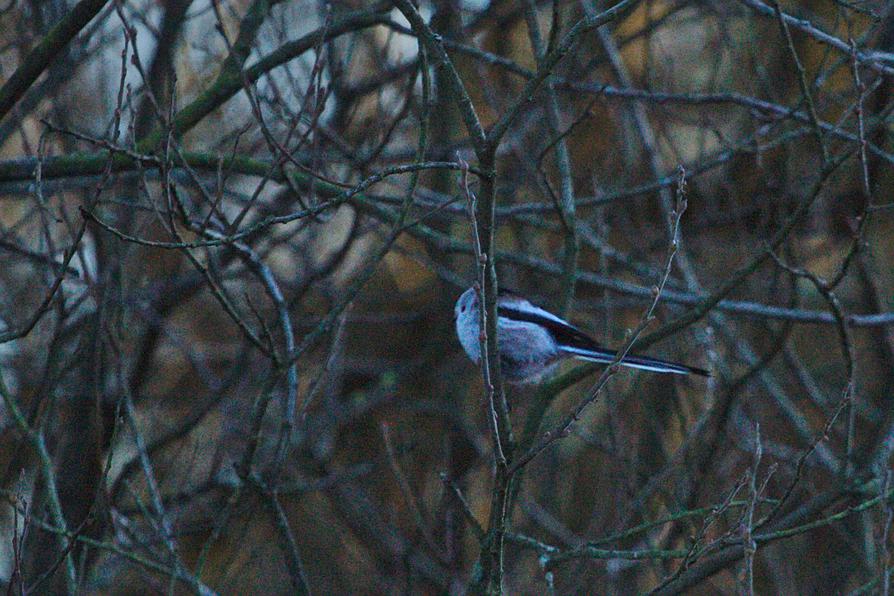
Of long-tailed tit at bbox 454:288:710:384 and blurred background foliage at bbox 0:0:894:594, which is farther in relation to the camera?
long-tailed tit at bbox 454:288:710:384

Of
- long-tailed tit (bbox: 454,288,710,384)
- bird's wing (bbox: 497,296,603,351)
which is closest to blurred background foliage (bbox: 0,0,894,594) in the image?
bird's wing (bbox: 497,296,603,351)

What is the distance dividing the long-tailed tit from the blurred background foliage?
21 cm

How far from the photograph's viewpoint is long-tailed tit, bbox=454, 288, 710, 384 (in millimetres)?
4883

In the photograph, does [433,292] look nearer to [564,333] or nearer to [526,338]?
[526,338]

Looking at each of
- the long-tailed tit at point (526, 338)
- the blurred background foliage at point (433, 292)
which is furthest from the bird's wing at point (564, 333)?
the blurred background foliage at point (433, 292)

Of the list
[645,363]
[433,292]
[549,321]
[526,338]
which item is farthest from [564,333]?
[433,292]

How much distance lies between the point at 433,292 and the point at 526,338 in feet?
11.9

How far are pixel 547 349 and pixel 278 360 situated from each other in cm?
184

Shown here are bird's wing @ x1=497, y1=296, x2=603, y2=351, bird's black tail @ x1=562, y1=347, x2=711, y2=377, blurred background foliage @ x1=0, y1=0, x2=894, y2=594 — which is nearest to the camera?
bird's black tail @ x1=562, y1=347, x2=711, y2=377

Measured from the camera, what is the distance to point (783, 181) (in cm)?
563

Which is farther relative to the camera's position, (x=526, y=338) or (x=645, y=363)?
(x=526, y=338)

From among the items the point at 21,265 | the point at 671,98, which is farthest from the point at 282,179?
the point at 21,265

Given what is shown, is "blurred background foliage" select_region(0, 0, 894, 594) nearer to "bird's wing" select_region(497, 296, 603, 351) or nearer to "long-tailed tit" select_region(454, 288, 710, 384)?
"bird's wing" select_region(497, 296, 603, 351)

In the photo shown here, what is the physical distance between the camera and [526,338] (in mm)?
5078
